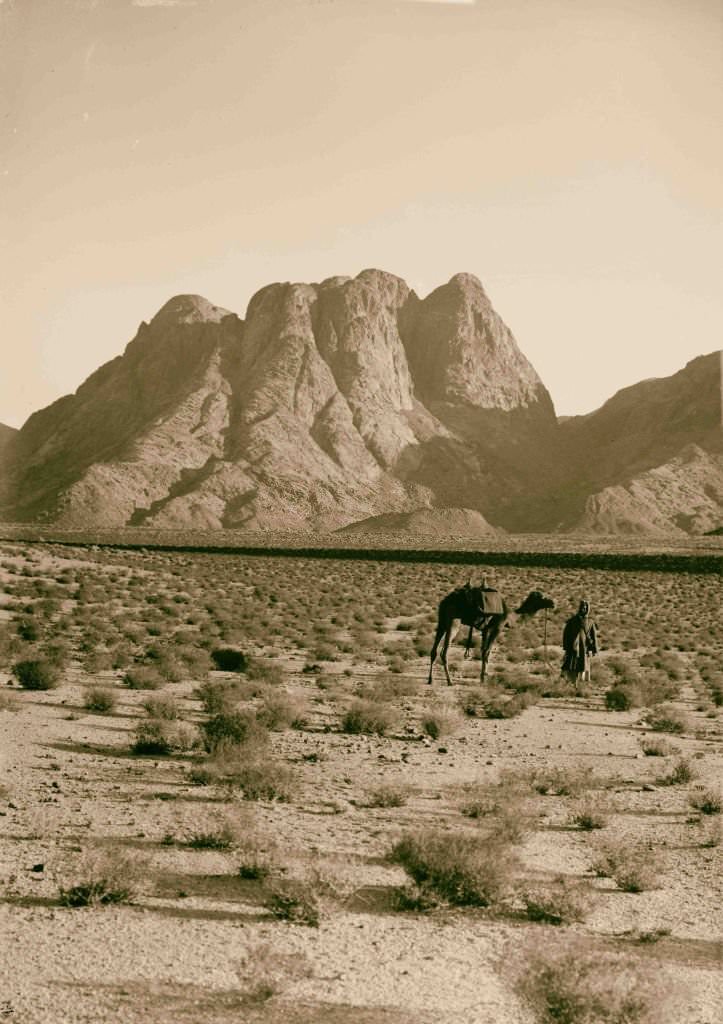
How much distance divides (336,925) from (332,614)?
30.6 metres

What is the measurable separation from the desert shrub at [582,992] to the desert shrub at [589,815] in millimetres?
3799

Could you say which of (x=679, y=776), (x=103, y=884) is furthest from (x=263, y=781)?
(x=679, y=776)

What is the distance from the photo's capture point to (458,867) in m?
8.65

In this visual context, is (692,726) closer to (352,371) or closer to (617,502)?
(617,502)

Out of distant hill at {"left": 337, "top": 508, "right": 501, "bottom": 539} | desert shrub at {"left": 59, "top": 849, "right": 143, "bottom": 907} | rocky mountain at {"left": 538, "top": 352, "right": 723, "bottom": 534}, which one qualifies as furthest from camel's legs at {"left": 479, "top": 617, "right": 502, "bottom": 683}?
rocky mountain at {"left": 538, "top": 352, "right": 723, "bottom": 534}

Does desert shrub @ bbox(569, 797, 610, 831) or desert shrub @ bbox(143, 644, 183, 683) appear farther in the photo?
desert shrub @ bbox(143, 644, 183, 683)

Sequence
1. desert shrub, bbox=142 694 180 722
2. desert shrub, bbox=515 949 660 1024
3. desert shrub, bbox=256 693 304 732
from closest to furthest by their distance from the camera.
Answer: desert shrub, bbox=515 949 660 1024
desert shrub, bbox=256 693 304 732
desert shrub, bbox=142 694 180 722

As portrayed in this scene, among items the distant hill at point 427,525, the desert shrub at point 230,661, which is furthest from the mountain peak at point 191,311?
the desert shrub at point 230,661

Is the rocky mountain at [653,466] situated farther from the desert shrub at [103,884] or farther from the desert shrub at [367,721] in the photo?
the desert shrub at [103,884]

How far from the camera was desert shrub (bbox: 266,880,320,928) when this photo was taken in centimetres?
802

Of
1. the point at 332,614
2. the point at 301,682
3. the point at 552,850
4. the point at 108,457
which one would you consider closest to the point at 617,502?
the point at 108,457

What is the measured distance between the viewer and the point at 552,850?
10.1 m

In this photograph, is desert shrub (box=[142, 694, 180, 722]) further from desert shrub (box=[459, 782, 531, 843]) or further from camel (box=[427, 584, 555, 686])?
camel (box=[427, 584, 555, 686])

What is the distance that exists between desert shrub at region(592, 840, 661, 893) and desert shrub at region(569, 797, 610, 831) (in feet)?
2.19
